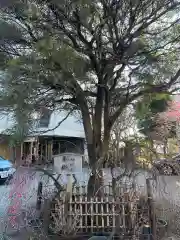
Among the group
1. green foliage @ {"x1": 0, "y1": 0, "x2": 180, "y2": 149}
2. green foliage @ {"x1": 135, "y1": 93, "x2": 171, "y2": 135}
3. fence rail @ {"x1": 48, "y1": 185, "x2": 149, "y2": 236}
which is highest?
green foliage @ {"x1": 0, "y1": 0, "x2": 180, "y2": 149}

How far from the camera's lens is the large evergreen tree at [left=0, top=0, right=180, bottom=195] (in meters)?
3.33

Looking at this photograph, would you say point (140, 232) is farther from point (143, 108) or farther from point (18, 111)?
point (18, 111)

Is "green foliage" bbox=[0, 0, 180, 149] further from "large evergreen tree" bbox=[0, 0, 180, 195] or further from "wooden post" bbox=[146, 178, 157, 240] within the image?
"wooden post" bbox=[146, 178, 157, 240]

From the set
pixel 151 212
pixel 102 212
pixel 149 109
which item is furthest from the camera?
pixel 149 109

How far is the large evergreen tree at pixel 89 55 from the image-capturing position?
3332mm

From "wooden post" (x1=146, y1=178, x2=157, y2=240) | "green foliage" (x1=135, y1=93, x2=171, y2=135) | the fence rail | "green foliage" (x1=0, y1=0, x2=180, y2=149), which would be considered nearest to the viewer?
"green foliage" (x1=0, y1=0, x2=180, y2=149)

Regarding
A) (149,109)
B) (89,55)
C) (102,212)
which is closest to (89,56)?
(89,55)

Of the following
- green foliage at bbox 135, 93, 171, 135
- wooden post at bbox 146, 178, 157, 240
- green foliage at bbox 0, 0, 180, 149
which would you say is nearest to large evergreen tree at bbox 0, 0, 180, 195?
green foliage at bbox 0, 0, 180, 149

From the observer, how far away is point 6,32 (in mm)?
3832

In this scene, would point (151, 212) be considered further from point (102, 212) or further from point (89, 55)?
point (89, 55)

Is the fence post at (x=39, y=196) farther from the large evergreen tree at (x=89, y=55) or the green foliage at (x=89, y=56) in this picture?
the green foliage at (x=89, y=56)

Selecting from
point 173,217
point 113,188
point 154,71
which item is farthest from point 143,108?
point 173,217

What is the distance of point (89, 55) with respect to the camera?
4.04 metres

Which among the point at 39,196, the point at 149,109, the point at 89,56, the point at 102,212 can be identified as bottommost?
the point at 102,212
